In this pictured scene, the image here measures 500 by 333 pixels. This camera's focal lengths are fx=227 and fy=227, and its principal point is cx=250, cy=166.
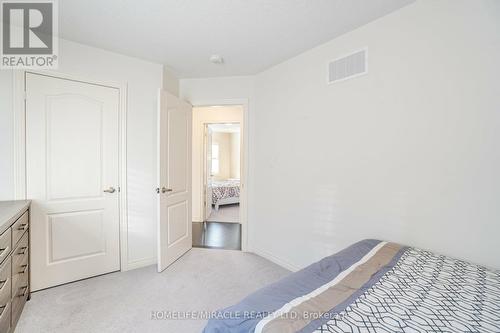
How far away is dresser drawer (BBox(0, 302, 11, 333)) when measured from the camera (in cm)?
138

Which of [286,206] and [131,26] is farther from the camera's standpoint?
[286,206]


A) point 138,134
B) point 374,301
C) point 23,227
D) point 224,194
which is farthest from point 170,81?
point 224,194

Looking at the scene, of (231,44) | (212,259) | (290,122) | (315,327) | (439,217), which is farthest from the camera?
(212,259)

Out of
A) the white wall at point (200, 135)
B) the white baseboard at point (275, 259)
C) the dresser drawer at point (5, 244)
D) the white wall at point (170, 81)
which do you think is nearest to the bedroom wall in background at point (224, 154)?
the white wall at point (200, 135)

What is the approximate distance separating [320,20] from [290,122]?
106cm

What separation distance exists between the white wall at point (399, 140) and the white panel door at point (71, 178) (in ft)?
6.42

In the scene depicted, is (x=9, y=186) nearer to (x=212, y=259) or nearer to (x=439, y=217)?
(x=212, y=259)

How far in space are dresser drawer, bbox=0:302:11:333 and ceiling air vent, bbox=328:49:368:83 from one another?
3.00 metres

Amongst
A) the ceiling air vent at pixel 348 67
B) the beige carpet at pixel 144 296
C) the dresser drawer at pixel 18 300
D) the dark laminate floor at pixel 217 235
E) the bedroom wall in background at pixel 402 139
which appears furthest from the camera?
the dark laminate floor at pixel 217 235

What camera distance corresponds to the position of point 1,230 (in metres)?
1.32

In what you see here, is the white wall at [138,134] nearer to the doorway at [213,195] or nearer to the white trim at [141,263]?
the white trim at [141,263]

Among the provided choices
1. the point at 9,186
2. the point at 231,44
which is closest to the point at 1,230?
the point at 9,186

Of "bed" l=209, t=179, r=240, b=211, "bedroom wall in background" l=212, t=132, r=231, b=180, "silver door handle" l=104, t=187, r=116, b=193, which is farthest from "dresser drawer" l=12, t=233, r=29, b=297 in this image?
"bedroom wall in background" l=212, t=132, r=231, b=180

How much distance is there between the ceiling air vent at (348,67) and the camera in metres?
1.97
